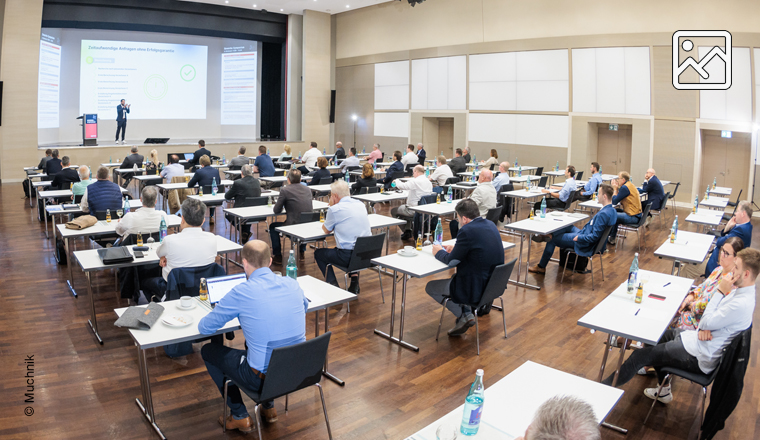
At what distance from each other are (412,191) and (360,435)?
220 inches

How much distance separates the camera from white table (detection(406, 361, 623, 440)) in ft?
7.75

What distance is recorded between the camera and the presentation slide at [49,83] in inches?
647

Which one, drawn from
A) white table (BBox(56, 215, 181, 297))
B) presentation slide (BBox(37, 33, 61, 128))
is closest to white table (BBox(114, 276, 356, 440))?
white table (BBox(56, 215, 181, 297))

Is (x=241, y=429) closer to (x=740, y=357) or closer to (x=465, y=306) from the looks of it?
(x=465, y=306)

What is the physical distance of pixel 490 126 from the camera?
17047 mm

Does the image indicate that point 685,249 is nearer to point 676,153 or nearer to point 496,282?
point 496,282

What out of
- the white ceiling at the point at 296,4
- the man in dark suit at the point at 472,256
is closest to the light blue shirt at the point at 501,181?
the man in dark suit at the point at 472,256

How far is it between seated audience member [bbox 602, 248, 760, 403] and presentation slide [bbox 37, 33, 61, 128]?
58.4 feet

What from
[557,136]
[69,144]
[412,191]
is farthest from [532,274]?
[69,144]

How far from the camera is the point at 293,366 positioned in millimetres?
3125

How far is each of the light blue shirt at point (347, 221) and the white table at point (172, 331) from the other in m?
1.41

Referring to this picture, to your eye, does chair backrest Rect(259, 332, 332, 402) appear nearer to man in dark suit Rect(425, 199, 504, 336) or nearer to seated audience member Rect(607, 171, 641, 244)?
man in dark suit Rect(425, 199, 504, 336)

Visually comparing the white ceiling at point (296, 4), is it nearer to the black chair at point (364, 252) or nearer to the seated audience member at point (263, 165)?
the seated audience member at point (263, 165)

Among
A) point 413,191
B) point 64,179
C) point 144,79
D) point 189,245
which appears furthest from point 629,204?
point 144,79
